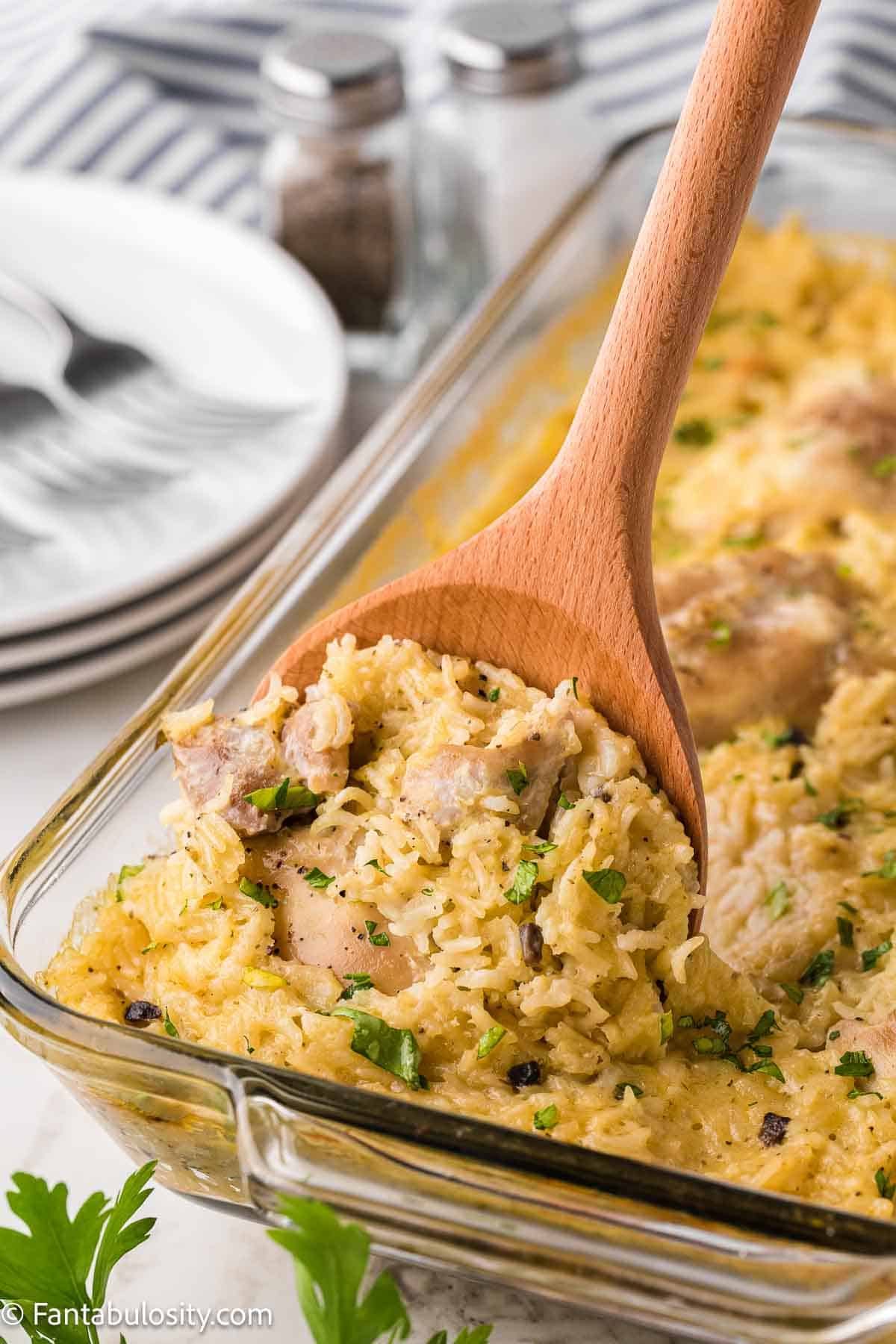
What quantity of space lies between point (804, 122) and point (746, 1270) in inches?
103

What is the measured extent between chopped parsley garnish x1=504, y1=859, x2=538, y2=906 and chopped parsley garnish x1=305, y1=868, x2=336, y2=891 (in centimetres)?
22

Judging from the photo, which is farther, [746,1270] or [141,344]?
[141,344]

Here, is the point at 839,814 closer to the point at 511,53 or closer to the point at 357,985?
the point at 357,985

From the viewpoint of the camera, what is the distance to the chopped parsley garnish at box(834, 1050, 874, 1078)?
1881mm

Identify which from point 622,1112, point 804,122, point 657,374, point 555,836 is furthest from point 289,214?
point 622,1112

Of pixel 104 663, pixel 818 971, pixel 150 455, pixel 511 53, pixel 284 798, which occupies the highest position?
pixel 511 53

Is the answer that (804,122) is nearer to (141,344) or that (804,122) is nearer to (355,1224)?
(141,344)

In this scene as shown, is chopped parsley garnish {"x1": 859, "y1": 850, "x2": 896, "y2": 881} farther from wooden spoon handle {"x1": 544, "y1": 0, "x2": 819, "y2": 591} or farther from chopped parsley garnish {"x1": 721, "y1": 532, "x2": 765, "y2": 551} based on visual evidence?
chopped parsley garnish {"x1": 721, "y1": 532, "x2": 765, "y2": 551}

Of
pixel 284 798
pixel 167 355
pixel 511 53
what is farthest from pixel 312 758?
pixel 511 53

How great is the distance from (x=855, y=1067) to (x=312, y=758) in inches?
27.6

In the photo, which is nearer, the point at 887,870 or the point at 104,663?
the point at 887,870

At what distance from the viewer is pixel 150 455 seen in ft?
10.5

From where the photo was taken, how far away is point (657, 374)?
6.58 feet

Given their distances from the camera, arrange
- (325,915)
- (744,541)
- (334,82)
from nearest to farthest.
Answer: (325,915)
(744,541)
(334,82)
